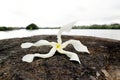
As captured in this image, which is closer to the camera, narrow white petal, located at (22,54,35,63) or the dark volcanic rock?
the dark volcanic rock

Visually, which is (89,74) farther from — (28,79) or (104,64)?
(28,79)

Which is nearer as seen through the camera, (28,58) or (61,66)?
(61,66)

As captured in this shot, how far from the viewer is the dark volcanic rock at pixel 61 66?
2303mm

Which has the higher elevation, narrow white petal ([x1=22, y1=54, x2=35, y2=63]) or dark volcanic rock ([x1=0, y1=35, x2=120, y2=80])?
narrow white petal ([x1=22, y1=54, x2=35, y2=63])

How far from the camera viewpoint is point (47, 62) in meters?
2.49

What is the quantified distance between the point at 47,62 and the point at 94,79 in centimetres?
47

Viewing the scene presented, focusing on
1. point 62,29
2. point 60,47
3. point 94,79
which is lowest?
point 94,79

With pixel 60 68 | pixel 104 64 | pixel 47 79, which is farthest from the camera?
pixel 104 64

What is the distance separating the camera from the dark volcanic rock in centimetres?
230

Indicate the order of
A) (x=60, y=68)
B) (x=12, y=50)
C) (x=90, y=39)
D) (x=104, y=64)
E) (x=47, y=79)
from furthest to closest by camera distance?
(x=90, y=39), (x=12, y=50), (x=104, y=64), (x=60, y=68), (x=47, y=79)

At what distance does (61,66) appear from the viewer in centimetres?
241

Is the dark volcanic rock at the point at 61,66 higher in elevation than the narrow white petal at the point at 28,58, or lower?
lower

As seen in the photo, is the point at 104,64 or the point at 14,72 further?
the point at 104,64

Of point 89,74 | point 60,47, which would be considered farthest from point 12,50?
point 89,74
